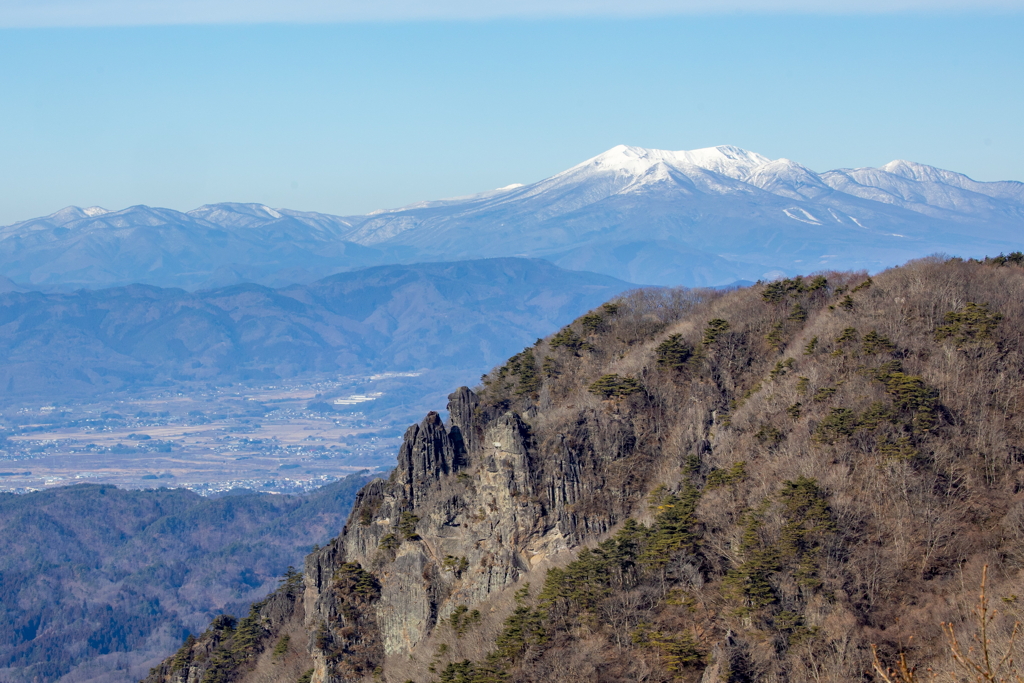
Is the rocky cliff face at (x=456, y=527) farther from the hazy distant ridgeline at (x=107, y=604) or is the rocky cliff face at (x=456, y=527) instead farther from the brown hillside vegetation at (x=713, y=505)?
the hazy distant ridgeline at (x=107, y=604)

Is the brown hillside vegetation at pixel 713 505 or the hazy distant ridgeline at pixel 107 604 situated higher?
the brown hillside vegetation at pixel 713 505

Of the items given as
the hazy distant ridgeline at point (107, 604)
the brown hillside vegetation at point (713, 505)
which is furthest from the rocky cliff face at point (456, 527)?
the hazy distant ridgeline at point (107, 604)

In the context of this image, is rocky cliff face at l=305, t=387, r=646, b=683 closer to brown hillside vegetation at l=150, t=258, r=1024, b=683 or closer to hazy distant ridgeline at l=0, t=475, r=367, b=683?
brown hillside vegetation at l=150, t=258, r=1024, b=683

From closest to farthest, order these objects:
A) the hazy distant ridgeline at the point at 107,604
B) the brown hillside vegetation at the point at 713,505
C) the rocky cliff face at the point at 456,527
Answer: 1. the brown hillside vegetation at the point at 713,505
2. the rocky cliff face at the point at 456,527
3. the hazy distant ridgeline at the point at 107,604

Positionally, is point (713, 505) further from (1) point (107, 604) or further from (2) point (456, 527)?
(1) point (107, 604)

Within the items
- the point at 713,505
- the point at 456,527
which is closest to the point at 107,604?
the point at 456,527

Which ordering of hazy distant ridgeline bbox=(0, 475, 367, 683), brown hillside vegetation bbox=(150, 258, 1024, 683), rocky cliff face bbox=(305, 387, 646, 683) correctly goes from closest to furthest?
brown hillside vegetation bbox=(150, 258, 1024, 683), rocky cliff face bbox=(305, 387, 646, 683), hazy distant ridgeline bbox=(0, 475, 367, 683)

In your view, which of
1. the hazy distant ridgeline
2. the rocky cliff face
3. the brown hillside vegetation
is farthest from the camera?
the hazy distant ridgeline

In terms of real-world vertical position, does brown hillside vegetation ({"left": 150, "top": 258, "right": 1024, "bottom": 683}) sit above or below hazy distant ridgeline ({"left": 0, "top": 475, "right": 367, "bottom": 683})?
above

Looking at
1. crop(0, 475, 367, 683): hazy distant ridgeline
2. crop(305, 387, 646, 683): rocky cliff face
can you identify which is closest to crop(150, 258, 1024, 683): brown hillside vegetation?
crop(305, 387, 646, 683): rocky cliff face
